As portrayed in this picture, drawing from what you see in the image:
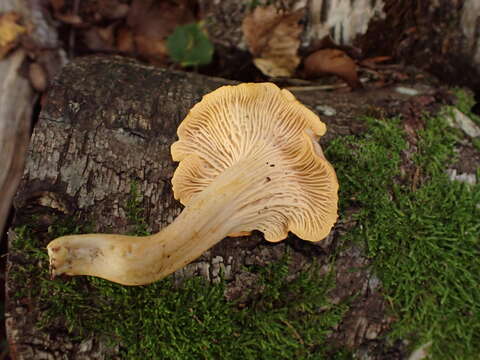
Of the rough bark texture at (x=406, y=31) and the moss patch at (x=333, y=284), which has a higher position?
the rough bark texture at (x=406, y=31)

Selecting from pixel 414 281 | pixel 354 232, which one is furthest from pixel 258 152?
pixel 414 281

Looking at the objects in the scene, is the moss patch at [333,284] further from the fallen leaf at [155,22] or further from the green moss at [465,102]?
the fallen leaf at [155,22]

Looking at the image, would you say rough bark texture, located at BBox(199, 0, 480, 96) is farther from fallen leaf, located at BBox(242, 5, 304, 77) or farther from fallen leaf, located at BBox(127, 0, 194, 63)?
fallen leaf, located at BBox(127, 0, 194, 63)

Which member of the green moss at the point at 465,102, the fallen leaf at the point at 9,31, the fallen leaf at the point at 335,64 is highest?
the fallen leaf at the point at 9,31

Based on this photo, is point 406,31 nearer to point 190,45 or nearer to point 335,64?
point 335,64

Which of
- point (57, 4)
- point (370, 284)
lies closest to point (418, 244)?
point (370, 284)

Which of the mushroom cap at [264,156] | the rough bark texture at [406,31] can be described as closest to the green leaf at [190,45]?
the rough bark texture at [406,31]

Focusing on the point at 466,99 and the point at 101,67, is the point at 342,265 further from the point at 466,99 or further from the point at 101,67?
the point at 101,67
